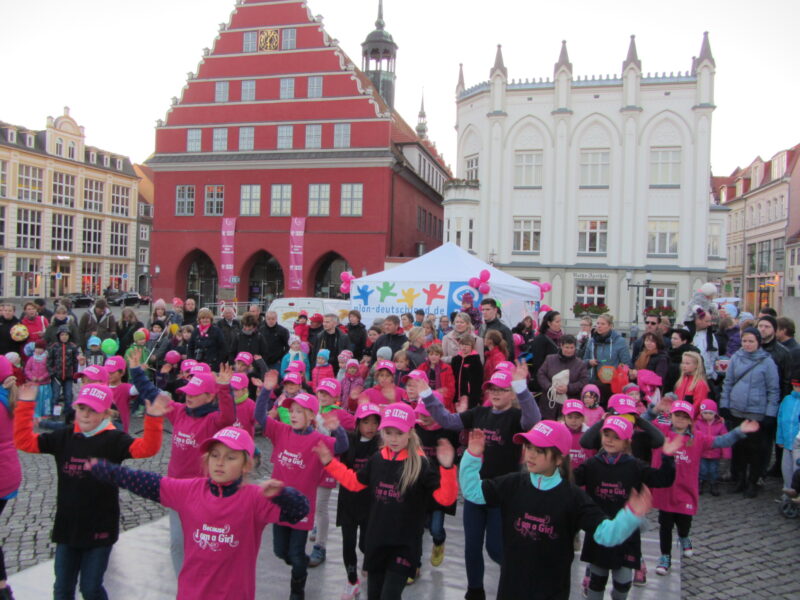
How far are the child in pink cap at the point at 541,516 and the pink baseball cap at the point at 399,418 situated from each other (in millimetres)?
535

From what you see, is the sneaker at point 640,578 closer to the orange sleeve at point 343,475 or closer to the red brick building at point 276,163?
the orange sleeve at point 343,475

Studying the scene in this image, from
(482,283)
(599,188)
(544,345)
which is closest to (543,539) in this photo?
(544,345)

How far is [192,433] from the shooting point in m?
4.59

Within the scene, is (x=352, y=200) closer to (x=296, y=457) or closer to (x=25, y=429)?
(x=296, y=457)

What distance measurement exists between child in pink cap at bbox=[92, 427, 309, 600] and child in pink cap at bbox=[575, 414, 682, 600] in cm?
222

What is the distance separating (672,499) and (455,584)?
1996 mm

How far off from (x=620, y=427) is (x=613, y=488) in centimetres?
46

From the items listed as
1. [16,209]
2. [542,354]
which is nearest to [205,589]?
[542,354]

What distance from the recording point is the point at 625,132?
98.2ft

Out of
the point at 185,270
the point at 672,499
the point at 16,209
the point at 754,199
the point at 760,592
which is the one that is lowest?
the point at 760,592

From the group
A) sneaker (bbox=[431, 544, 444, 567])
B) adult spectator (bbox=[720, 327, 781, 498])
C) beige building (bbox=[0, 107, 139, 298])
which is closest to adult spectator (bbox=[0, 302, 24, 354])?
sneaker (bbox=[431, 544, 444, 567])

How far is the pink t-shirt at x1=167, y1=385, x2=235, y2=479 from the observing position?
4582 millimetres

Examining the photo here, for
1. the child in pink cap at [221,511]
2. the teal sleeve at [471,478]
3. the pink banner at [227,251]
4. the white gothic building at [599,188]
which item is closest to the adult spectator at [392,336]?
the teal sleeve at [471,478]

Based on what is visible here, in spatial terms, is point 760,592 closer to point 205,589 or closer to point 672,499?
point 672,499
